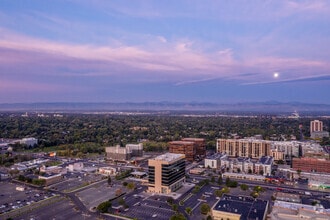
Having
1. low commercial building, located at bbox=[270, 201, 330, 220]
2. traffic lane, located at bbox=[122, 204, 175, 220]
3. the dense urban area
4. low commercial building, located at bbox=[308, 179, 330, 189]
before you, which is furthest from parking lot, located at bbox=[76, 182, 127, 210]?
low commercial building, located at bbox=[308, 179, 330, 189]

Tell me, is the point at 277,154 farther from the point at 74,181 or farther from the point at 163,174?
the point at 74,181

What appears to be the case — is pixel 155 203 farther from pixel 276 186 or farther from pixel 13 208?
pixel 276 186

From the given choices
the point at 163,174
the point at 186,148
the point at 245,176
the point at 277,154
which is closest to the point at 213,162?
the point at 186,148

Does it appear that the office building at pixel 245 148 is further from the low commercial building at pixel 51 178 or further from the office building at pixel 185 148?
the low commercial building at pixel 51 178

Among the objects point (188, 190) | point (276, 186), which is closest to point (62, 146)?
point (188, 190)

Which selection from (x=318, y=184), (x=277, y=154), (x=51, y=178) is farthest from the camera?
(x=277, y=154)

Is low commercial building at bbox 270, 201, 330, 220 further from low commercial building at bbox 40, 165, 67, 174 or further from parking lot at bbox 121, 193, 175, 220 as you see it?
low commercial building at bbox 40, 165, 67, 174

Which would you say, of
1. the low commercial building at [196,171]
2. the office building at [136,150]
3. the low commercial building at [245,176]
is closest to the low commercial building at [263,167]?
the low commercial building at [245,176]
